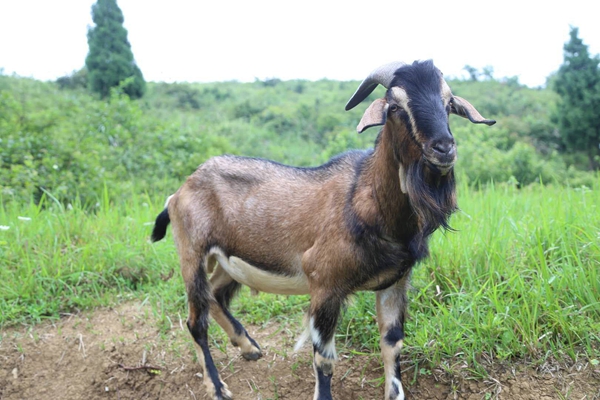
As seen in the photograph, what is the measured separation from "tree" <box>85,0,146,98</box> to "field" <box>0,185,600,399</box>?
14.4 metres

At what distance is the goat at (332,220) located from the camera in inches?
108

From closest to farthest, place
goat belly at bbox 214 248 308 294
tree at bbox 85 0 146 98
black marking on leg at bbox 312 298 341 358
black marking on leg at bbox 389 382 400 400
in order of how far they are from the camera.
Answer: black marking on leg at bbox 312 298 341 358, black marking on leg at bbox 389 382 400 400, goat belly at bbox 214 248 308 294, tree at bbox 85 0 146 98

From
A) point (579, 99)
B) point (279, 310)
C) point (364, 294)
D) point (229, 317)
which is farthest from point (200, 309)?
point (579, 99)

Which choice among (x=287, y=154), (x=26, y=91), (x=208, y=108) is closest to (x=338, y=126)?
(x=287, y=154)

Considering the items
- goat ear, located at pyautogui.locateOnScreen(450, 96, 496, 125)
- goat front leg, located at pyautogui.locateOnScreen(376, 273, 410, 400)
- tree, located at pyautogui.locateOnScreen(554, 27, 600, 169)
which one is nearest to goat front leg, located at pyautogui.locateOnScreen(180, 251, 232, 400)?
goat front leg, located at pyautogui.locateOnScreen(376, 273, 410, 400)

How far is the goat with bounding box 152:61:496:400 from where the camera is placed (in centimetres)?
273

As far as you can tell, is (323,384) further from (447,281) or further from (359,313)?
(447,281)

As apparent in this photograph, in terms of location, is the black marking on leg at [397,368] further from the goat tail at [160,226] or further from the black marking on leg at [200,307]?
the goat tail at [160,226]

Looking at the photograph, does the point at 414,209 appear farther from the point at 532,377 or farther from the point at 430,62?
the point at 532,377

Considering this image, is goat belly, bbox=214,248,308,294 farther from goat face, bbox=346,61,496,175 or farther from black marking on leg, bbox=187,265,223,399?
goat face, bbox=346,61,496,175

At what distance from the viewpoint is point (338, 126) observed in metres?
17.2

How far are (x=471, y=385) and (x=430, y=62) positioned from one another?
1.95 m

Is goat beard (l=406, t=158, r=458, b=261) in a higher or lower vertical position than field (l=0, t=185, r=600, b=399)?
higher

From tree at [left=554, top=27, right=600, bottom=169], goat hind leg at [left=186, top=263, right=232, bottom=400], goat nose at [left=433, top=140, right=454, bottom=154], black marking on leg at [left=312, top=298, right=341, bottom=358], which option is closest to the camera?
goat nose at [left=433, top=140, right=454, bottom=154]
